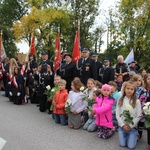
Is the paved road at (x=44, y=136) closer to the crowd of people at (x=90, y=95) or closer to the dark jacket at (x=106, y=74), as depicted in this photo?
the crowd of people at (x=90, y=95)

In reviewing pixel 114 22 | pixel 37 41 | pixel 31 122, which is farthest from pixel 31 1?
pixel 31 122

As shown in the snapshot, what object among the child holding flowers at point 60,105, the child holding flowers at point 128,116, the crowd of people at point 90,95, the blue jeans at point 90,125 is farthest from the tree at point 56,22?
the child holding flowers at point 128,116

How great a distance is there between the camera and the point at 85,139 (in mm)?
5309

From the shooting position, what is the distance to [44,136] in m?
5.44

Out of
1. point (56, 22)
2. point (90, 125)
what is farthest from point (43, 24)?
point (90, 125)

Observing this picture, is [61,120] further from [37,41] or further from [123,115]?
[37,41]

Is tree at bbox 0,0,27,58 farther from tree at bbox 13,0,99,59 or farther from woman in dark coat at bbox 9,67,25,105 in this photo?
woman in dark coat at bbox 9,67,25,105

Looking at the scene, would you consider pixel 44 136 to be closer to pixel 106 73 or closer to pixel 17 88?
pixel 106 73

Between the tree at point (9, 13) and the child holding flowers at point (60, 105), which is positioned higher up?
the tree at point (9, 13)

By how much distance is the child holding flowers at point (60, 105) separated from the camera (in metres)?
6.48

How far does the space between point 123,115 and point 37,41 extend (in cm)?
2398

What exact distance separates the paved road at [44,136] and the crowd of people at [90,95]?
0.71ft

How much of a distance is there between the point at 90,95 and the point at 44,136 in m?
1.60

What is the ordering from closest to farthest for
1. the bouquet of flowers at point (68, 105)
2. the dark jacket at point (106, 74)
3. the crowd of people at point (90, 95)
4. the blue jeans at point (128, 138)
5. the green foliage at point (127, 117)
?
the green foliage at point (127, 117) → the blue jeans at point (128, 138) → the crowd of people at point (90, 95) → the bouquet of flowers at point (68, 105) → the dark jacket at point (106, 74)
